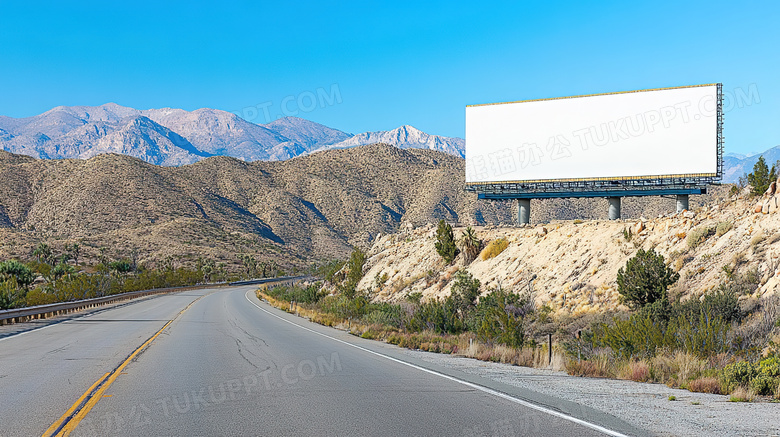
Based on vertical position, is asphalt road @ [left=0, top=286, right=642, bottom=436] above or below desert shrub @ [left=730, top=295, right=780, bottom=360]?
Answer: below

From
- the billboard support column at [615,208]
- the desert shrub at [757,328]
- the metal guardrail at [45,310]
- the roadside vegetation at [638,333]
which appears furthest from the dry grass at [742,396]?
the billboard support column at [615,208]

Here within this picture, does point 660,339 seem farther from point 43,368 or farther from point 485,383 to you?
point 43,368

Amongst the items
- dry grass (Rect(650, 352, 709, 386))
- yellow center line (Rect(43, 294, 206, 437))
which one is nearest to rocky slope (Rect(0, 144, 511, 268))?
yellow center line (Rect(43, 294, 206, 437))

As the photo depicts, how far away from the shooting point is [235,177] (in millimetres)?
141750

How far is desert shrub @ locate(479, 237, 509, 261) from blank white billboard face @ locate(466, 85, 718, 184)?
239 inches

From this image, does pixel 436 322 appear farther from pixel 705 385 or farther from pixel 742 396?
pixel 742 396

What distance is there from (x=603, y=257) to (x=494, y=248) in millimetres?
11305

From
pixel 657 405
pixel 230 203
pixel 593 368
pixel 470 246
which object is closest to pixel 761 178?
pixel 593 368

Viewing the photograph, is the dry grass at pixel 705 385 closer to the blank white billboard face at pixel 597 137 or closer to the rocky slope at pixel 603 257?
the rocky slope at pixel 603 257

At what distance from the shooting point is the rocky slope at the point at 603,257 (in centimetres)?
2216

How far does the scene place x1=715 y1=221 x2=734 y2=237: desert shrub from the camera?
990 inches

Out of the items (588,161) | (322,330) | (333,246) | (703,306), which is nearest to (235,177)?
(333,246)

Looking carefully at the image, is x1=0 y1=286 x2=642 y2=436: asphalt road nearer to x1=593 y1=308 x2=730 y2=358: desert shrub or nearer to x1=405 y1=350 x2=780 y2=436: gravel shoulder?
x1=405 y1=350 x2=780 y2=436: gravel shoulder

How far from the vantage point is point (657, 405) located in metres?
8.52
